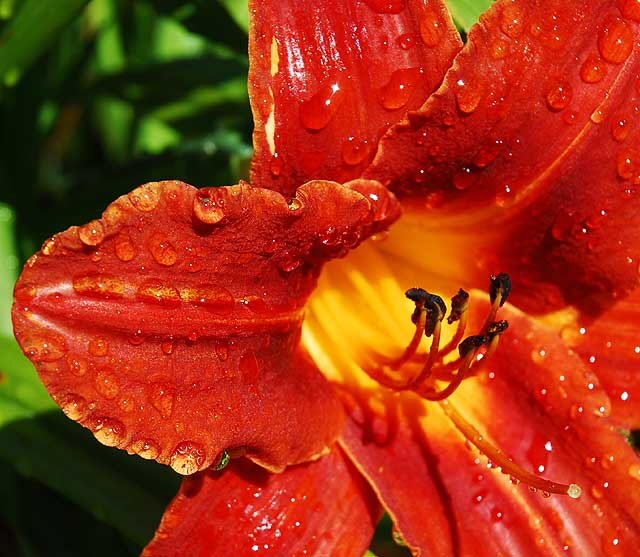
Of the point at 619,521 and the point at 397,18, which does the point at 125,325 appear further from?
the point at 619,521

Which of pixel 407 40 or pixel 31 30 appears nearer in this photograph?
pixel 407 40

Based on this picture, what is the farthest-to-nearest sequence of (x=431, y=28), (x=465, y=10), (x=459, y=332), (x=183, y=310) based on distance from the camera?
(x=465, y=10), (x=459, y=332), (x=431, y=28), (x=183, y=310)

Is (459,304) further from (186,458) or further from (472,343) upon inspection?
(186,458)

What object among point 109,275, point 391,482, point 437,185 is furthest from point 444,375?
point 109,275

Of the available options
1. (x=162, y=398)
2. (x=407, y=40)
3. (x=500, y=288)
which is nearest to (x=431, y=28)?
(x=407, y=40)

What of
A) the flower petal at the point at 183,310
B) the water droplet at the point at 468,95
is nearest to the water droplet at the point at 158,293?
the flower petal at the point at 183,310

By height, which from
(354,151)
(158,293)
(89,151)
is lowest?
(89,151)
